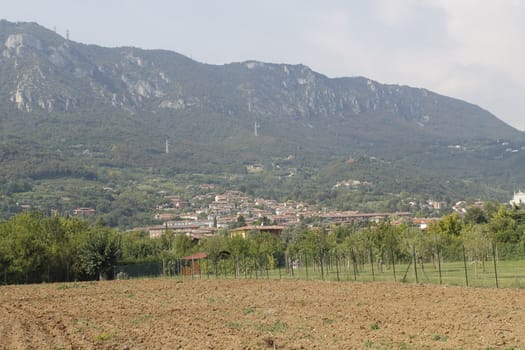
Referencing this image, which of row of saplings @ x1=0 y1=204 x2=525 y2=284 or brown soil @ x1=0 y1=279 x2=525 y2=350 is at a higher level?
row of saplings @ x1=0 y1=204 x2=525 y2=284

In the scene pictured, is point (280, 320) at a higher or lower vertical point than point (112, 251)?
lower

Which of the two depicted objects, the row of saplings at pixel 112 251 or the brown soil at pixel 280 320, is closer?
the brown soil at pixel 280 320

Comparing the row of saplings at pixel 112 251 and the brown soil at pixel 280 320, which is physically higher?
the row of saplings at pixel 112 251

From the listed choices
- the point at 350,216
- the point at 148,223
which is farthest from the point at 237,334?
the point at 350,216

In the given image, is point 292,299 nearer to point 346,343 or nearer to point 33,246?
point 346,343

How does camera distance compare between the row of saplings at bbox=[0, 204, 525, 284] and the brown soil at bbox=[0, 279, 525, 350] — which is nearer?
the brown soil at bbox=[0, 279, 525, 350]

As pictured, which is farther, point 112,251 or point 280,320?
point 112,251

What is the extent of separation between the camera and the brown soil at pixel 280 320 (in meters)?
18.2

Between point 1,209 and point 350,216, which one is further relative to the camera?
point 350,216

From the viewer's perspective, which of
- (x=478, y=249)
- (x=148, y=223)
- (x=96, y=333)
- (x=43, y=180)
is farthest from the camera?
(x=43, y=180)

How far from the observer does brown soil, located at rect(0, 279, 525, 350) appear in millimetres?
18219

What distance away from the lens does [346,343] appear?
17.7 metres

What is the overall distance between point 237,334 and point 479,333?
6067mm

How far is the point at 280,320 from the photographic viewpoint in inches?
892
